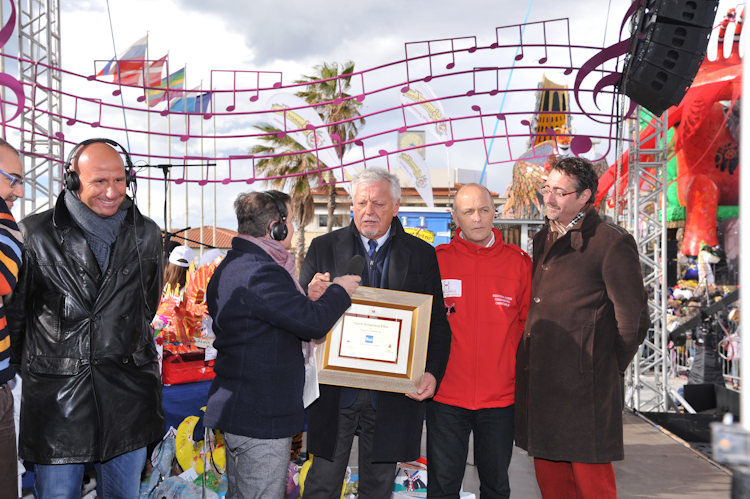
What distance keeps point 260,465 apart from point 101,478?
72 cm

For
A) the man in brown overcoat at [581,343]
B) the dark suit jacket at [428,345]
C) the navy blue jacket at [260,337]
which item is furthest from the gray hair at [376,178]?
the man in brown overcoat at [581,343]

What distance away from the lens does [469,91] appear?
8438 millimetres

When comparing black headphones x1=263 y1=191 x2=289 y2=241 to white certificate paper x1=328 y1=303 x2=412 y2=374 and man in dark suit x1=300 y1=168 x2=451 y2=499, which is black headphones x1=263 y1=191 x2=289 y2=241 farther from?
white certificate paper x1=328 y1=303 x2=412 y2=374

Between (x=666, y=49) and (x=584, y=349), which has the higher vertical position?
(x=666, y=49)

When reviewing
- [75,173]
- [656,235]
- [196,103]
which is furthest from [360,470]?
[196,103]

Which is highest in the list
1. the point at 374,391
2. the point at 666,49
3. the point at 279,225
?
the point at 666,49

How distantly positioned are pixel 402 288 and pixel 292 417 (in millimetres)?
854

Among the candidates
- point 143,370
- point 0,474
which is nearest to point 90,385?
point 143,370

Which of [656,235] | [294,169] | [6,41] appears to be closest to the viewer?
[6,41]

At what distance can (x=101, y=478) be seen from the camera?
2.31 metres

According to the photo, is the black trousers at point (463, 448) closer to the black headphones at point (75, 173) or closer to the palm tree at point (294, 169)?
the black headphones at point (75, 173)

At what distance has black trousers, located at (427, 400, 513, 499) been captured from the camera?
2807 millimetres

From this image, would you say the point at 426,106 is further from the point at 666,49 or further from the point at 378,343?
the point at 378,343

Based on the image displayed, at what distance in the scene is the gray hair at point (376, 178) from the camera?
279 cm
